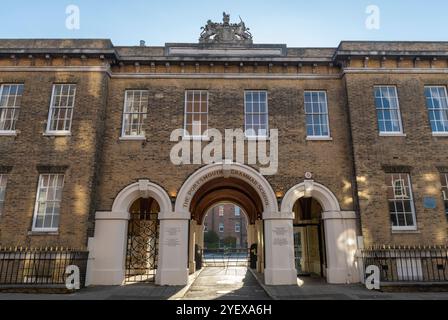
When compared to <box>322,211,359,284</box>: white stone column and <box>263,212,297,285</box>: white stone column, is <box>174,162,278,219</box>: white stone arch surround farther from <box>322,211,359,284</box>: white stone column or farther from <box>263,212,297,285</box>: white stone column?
<box>322,211,359,284</box>: white stone column

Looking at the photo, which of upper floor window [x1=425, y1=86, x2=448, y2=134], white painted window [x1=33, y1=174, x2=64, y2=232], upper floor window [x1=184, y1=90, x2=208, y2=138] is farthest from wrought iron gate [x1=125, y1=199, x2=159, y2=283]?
upper floor window [x1=425, y1=86, x2=448, y2=134]

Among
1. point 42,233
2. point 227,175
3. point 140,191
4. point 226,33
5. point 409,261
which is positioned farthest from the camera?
point 226,33

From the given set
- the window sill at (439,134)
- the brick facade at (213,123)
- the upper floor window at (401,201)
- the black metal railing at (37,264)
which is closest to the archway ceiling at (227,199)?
the brick facade at (213,123)

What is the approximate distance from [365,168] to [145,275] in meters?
11.5

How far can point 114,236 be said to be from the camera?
12539 mm

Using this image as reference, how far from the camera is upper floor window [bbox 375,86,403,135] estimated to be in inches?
535

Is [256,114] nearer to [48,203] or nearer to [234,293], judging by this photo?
[234,293]

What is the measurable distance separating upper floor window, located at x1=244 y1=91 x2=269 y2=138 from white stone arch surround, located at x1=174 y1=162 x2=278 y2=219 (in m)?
1.62

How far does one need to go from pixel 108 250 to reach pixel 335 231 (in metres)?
8.95

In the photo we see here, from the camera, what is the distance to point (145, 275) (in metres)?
15.9

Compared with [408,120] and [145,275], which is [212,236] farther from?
[408,120]

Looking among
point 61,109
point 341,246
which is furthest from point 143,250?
point 341,246
